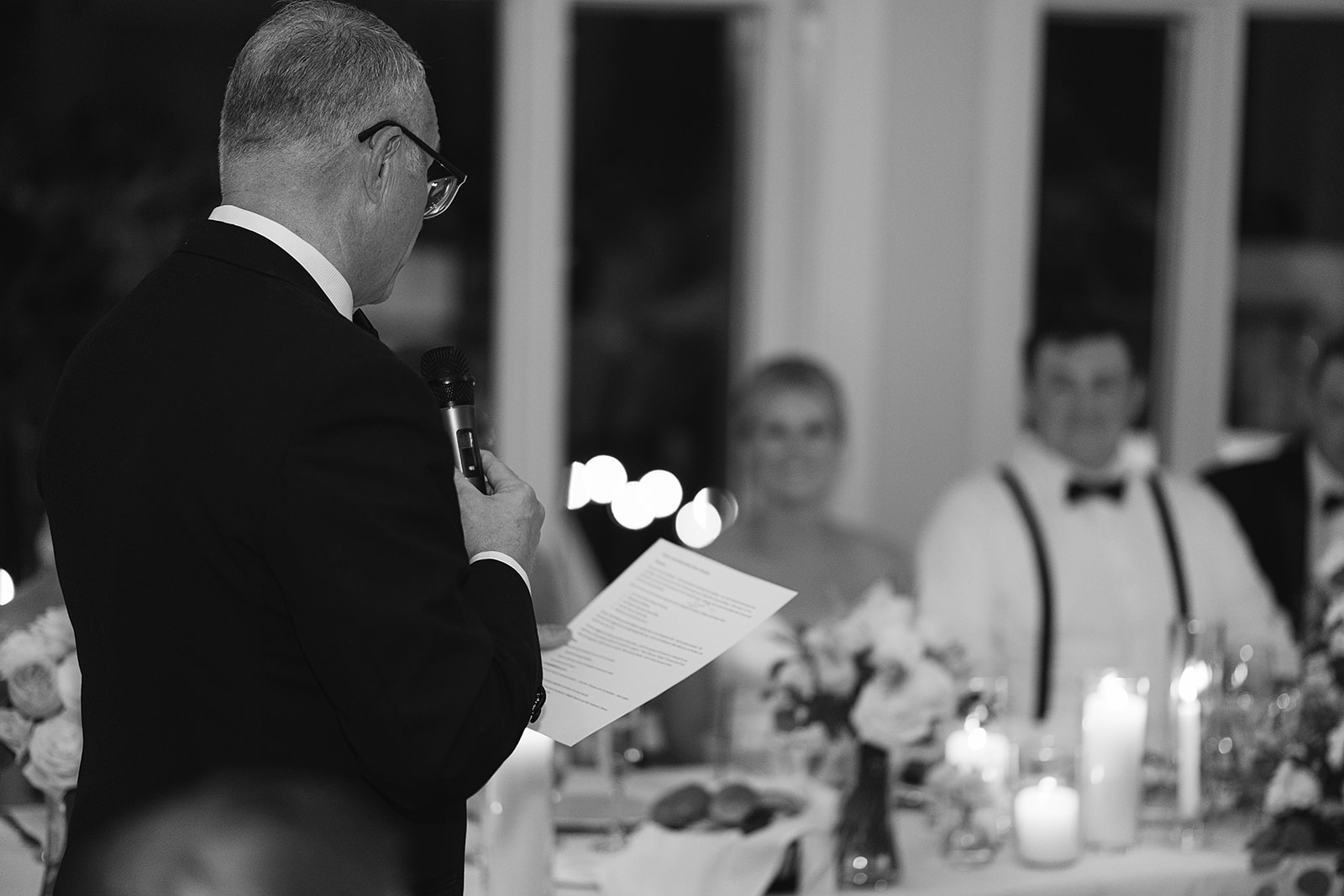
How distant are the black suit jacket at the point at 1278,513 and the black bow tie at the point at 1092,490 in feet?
2.15

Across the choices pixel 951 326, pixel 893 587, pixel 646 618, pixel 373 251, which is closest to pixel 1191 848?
pixel 893 587

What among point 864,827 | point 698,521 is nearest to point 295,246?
point 864,827

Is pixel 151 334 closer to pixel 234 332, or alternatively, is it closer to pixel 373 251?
pixel 234 332

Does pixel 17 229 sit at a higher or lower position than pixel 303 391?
higher

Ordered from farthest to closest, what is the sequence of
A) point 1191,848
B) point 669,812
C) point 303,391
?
point 1191,848 < point 669,812 < point 303,391

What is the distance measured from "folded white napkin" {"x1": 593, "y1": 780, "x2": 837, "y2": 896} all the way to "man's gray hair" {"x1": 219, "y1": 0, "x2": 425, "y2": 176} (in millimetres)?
1174

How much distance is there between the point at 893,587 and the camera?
2389mm

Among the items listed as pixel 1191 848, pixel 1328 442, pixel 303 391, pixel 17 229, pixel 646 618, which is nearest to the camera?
pixel 303 391

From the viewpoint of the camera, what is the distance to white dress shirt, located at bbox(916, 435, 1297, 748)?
3490 mm

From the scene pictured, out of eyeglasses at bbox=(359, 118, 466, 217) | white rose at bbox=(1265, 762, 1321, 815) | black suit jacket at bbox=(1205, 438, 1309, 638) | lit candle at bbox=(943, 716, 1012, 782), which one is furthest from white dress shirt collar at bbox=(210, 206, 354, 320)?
black suit jacket at bbox=(1205, 438, 1309, 638)

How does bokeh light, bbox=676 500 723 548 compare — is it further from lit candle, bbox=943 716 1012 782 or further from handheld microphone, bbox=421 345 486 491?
handheld microphone, bbox=421 345 486 491

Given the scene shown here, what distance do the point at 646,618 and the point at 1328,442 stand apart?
2.78 m

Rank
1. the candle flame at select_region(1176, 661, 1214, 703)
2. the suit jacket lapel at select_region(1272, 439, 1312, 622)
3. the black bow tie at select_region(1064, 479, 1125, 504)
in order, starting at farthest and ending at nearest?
1. the suit jacket lapel at select_region(1272, 439, 1312, 622)
2. the black bow tie at select_region(1064, 479, 1125, 504)
3. the candle flame at select_region(1176, 661, 1214, 703)

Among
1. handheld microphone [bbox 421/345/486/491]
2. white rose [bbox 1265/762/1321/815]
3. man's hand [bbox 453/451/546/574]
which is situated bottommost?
white rose [bbox 1265/762/1321/815]
